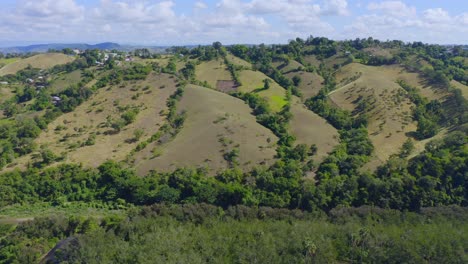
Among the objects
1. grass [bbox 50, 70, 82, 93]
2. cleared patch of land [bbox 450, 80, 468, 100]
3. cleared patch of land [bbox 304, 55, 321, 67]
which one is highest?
cleared patch of land [bbox 304, 55, 321, 67]

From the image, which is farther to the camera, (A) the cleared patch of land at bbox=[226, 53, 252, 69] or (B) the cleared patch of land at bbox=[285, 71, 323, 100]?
(A) the cleared patch of land at bbox=[226, 53, 252, 69]

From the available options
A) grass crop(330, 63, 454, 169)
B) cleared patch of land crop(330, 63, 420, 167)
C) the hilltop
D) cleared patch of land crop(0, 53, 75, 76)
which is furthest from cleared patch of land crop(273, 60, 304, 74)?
cleared patch of land crop(0, 53, 75, 76)

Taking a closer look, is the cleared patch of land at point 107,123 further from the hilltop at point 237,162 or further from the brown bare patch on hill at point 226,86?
the brown bare patch on hill at point 226,86

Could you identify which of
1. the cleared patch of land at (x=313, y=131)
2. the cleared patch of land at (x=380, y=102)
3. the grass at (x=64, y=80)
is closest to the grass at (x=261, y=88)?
the cleared patch of land at (x=313, y=131)

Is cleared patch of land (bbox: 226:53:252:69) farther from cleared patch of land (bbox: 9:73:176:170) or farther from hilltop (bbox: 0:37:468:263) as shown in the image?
cleared patch of land (bbox: 9:73:176:170)

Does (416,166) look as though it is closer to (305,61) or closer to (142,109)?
(142,109)

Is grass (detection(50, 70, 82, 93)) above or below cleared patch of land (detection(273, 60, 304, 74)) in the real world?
below

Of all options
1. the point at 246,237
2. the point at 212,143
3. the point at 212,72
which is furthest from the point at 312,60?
the point at 246,237
